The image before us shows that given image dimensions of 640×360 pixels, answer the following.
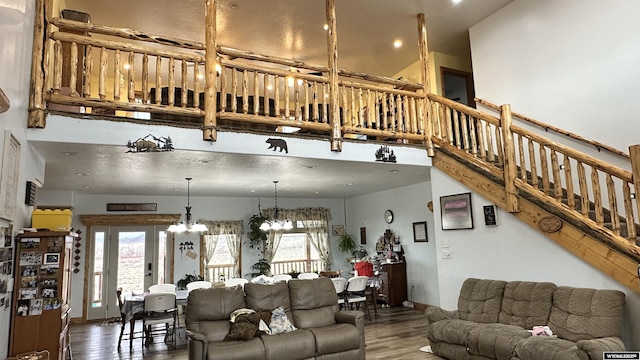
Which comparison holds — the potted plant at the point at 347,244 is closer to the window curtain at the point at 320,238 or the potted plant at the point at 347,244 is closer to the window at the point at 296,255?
the window curtain at the point at 320,238

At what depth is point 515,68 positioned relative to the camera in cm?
666

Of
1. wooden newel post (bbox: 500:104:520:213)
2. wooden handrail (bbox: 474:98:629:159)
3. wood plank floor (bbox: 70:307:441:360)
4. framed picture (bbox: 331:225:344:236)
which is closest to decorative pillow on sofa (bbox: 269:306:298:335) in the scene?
wood plank floor (bbox: 70:307:441:360)

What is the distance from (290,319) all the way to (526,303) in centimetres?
282

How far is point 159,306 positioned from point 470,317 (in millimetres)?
4477

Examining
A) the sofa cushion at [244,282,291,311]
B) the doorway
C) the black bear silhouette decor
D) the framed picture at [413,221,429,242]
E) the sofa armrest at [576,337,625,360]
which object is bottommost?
the sofa armrest at [576,337,625,360]

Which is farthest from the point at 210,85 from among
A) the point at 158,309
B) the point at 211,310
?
the point at 158,309

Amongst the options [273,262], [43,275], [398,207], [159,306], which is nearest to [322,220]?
[273,262]

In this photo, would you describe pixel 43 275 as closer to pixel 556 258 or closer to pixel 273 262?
pixel 556 258

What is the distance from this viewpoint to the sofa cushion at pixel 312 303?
203 inches

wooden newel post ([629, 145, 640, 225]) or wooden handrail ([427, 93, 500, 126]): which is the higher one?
wooden handrail ([427, 93, 500, 126])

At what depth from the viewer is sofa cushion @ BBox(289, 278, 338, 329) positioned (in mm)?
5158

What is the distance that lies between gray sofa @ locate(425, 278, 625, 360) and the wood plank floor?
551 mm

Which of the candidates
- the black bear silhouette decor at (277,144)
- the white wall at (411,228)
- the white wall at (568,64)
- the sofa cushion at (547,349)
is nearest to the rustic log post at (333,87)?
the black bear silhouette decor at (277,144)

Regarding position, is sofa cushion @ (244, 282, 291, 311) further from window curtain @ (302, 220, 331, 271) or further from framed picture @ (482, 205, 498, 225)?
window curtain @ (302, 220, 331, 271)
